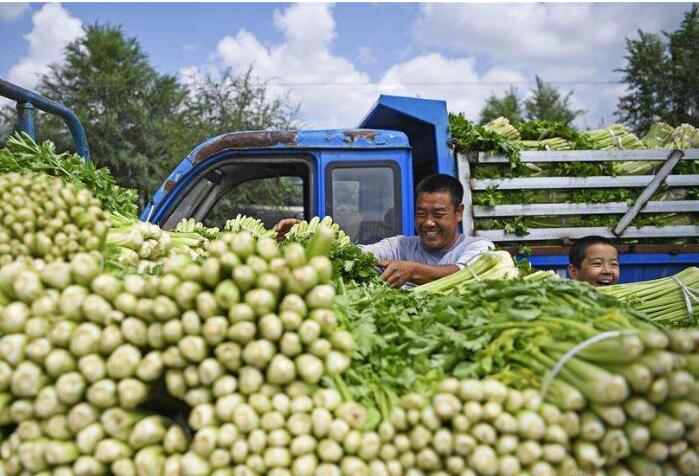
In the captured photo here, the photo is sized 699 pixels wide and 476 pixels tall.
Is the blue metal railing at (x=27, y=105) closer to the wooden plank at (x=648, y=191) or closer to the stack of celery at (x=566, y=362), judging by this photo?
the stack of celery at (x=566, y=362)

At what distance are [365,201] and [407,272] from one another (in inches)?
74.4

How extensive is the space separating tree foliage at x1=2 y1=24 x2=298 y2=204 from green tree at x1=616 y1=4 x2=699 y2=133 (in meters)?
16.9

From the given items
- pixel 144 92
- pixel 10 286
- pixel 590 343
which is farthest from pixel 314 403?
pixel 144 92

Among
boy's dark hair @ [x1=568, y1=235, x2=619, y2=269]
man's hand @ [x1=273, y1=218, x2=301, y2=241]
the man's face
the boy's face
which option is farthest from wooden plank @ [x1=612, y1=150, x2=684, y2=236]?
man's hand @ [x1=273, y1=218, x2=301, y2=241]

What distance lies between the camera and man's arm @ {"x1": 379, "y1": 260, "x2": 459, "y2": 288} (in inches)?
166

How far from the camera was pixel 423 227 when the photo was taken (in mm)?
5039

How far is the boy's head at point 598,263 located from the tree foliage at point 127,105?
17167 mm

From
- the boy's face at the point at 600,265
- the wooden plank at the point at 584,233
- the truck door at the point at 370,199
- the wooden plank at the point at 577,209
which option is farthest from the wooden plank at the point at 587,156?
the boy's face at the point at 600,265

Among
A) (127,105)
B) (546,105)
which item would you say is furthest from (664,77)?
(127,105)

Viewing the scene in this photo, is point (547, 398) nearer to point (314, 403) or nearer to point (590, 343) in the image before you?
point (590, 343)

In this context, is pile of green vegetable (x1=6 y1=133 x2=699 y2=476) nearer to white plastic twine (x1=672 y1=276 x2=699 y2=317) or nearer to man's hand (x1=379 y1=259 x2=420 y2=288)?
man's hand (x1=379 y1=259 x2=420 y2=288)

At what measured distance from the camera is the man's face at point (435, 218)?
495 cm

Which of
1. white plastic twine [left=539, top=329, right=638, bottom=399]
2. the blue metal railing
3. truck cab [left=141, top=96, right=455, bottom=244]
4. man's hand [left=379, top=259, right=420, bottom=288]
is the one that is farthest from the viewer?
truck cab [left=141, top=96, right=455, bottom=244]

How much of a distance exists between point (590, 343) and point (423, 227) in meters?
3.25
